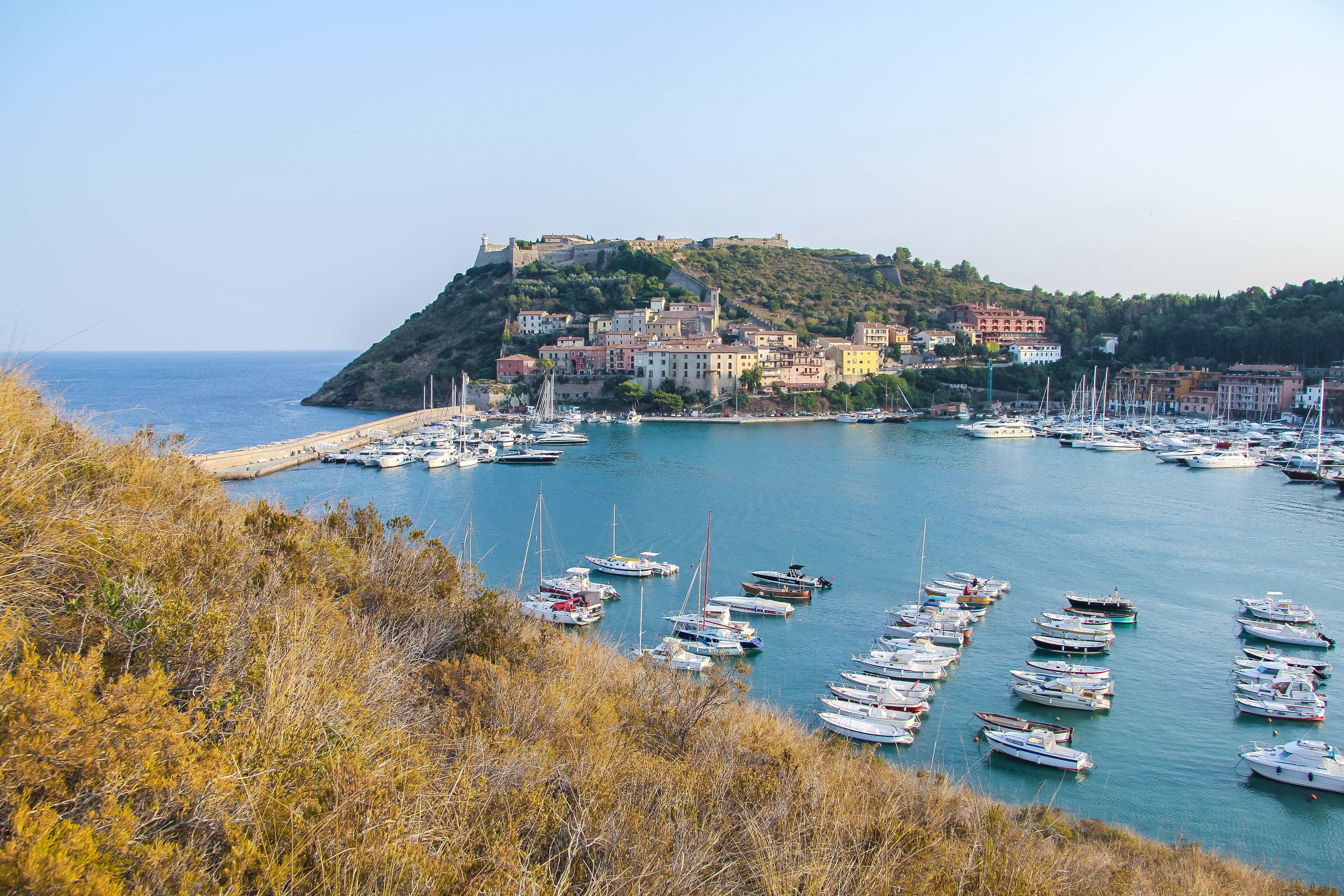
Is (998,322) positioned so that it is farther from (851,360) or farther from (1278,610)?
(1278,610)

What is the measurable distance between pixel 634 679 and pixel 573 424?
33239mm

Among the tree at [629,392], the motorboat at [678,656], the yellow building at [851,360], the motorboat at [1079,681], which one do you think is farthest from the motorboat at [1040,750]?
the yellow building at [851,360]

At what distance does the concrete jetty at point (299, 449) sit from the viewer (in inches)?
894

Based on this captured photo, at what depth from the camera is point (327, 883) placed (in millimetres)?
2266

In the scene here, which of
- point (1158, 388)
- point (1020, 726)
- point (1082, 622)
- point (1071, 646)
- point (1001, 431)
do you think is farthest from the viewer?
point (1158, 388)

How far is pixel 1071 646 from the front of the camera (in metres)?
12.1

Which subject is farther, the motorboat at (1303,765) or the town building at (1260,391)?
the town building at (1260,391)

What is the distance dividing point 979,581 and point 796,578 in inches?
130

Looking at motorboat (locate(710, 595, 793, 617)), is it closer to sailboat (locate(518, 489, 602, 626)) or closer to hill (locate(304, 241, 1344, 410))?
sailboat (locate(518, 489, 602, 626))

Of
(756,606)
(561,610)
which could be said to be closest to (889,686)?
(756,606)

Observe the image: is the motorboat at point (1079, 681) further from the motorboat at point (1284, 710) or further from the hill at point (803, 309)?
the hill at point (803, 309)

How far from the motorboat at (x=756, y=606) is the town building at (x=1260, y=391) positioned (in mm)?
39226

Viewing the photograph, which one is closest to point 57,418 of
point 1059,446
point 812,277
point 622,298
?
point 1059,446

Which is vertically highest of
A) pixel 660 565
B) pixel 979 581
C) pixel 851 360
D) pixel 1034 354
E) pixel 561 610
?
pixel 1034 354
